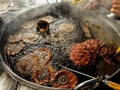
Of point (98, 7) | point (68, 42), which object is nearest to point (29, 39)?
point (68, 42)

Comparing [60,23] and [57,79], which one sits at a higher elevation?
[60,23]

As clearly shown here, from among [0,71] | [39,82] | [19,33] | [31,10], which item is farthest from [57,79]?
[31,10]

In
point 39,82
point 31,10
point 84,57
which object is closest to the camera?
point 39,82

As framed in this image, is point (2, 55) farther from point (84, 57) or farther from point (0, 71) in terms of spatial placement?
point (84, 57)

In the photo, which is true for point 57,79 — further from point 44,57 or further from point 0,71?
point 0,71

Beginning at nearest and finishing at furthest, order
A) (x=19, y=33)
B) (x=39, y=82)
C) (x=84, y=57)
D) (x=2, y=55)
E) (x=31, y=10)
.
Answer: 1. (x=39, y=82)
2. (x=84, y=57)
3. (x=2, y=55)
4. (x=19, y=33)
5. (x=31, y=10)

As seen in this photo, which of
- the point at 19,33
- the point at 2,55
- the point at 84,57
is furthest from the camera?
the point at 19,33

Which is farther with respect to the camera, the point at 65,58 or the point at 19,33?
the point at 19,33

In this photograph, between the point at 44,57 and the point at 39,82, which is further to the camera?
the point at 44,57

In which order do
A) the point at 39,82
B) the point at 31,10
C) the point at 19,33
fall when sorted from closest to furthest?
1. the point at 39,82
2. the point at 19,33
3. the point at 31,10
